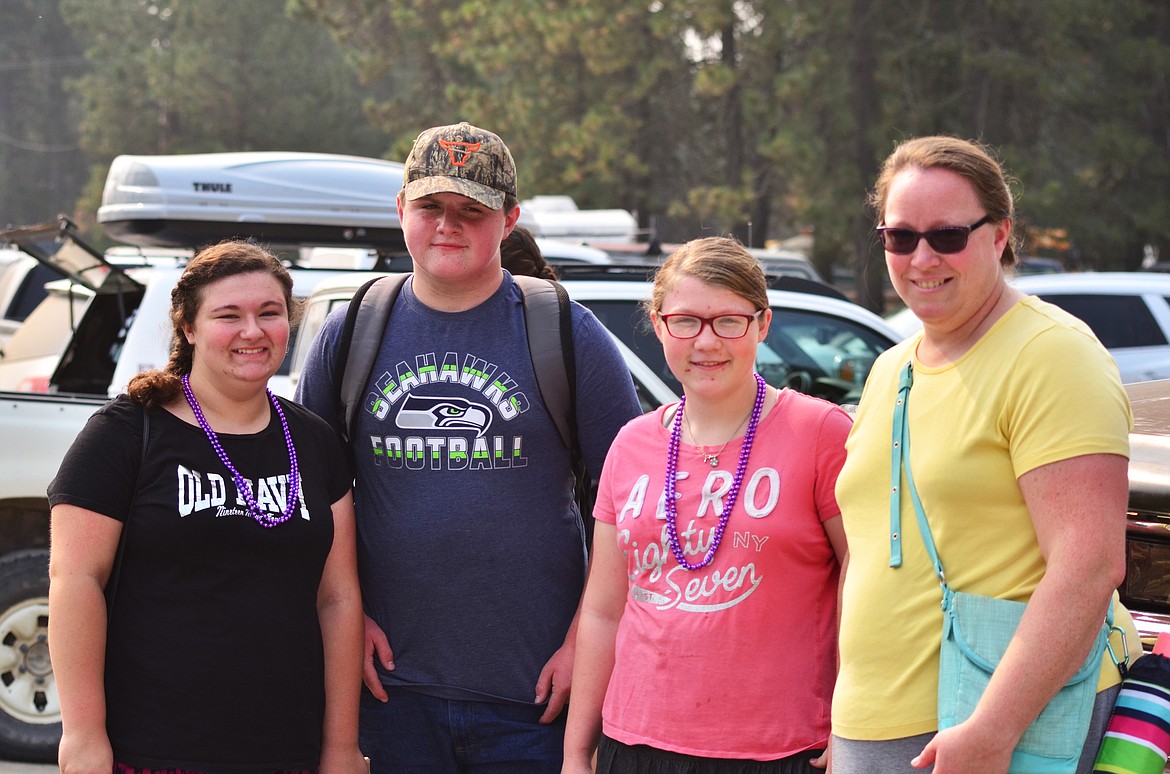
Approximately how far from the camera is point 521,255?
4527mm

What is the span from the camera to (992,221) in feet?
7.52

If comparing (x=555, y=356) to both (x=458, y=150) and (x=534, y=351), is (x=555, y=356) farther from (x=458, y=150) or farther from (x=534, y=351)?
(x=458, y=150)

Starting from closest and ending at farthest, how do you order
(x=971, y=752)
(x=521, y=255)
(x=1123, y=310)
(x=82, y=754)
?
(x=971, y=752) < (x=82, y=754) < (x=521, y=255) < (x=1123, y=310)

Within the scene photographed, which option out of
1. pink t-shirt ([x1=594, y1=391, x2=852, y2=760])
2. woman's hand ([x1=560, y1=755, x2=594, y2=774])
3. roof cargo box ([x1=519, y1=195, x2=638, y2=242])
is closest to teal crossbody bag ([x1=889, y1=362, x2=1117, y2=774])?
pink t-shirt ([x1=594, y1=391, x2=852, y2=760])

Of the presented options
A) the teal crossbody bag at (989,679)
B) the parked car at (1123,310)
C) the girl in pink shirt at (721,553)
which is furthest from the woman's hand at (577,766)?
the parked car at (1123,310)

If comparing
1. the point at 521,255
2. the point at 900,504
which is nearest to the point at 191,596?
the point at 900,504

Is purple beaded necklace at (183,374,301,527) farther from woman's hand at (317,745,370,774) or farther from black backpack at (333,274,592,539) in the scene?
woman's hand at (317,745,370,774)

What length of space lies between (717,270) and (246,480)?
1.09 meters

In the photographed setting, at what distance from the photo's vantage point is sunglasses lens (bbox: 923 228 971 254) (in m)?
2.28

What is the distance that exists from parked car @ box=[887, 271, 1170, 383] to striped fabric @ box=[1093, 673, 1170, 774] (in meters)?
8.55

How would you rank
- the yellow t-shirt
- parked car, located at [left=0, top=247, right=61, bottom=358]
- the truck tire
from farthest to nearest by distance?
parked car, located at [left=0, top=247, right=61, bottom=358]
the truck tire
the yellow t-shirt

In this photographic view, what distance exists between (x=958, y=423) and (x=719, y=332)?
61 cm

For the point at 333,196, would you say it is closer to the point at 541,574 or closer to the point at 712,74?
the point at 541,574

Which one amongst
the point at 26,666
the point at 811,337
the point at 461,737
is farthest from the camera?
the point at 811,337
